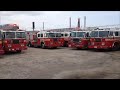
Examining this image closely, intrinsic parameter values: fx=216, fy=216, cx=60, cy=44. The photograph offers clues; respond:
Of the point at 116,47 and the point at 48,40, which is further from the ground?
the point at 48,40

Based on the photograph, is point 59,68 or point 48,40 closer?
point 59,68

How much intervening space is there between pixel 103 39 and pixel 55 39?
6.14 m

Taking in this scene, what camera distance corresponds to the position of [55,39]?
23.6 meters

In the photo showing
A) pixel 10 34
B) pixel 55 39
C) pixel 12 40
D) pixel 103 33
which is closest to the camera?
pixel 12 40

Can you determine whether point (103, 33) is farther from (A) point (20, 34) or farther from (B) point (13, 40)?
(B) point (13, 40)

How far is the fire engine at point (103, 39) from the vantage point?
19281 millimetres

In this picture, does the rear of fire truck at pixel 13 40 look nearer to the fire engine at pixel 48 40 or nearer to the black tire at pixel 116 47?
the fire engine at pixel 48 40

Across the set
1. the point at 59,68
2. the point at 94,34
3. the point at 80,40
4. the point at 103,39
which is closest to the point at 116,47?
the point at 103,39

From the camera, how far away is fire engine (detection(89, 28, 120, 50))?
19.3 m

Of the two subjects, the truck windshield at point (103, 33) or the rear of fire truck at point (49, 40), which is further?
the rear of fire truck at point (49, 40)

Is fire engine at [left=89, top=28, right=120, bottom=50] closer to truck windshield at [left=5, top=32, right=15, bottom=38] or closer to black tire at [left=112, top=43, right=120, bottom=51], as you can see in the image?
black tire at [left=112, top=43, right=120, bottom=51]

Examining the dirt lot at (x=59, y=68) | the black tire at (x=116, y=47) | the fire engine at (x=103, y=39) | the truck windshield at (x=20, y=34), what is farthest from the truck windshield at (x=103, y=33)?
the truck windshield at (x=20, y=34)
